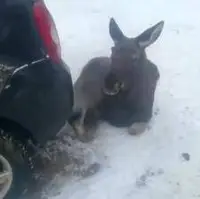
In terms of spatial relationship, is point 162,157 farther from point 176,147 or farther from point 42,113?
point 42,113

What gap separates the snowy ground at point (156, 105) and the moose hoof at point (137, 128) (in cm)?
6

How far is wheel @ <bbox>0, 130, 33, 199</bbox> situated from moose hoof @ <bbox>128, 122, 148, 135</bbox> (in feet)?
4.79

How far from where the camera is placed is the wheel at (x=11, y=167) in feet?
14.8

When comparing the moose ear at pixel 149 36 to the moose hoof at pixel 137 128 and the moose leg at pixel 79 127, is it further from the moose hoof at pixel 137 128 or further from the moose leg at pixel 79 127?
the moose leg at pixel 79 127

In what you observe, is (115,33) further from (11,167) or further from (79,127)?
(11,167)

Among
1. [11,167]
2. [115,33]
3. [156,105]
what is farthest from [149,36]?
[11,167]

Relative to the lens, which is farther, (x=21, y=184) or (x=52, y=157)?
(x=52, y=157)

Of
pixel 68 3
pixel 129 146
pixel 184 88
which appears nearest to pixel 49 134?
pixel 129 146

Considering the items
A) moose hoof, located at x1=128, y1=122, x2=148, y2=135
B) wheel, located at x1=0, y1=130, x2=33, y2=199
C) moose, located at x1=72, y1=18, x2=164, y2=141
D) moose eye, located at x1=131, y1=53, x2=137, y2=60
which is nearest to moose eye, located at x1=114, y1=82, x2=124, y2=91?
moose, located at x1=72, y1=18, x2=164, y2=141

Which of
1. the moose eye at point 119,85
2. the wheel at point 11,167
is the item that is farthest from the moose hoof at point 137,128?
the wheel at point 11,167

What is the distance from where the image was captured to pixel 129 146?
5652 mm

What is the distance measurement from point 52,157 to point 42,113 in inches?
29.9

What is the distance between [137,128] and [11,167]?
1638mm

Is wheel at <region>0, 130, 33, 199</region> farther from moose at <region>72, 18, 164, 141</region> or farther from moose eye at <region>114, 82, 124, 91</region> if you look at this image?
moose eye at <region>114, 82, 124, 91</region>
